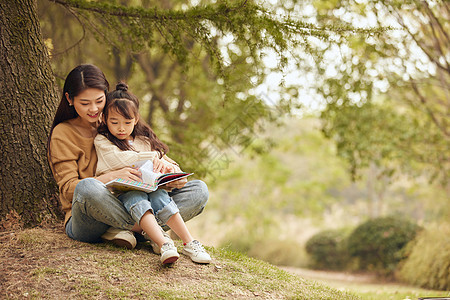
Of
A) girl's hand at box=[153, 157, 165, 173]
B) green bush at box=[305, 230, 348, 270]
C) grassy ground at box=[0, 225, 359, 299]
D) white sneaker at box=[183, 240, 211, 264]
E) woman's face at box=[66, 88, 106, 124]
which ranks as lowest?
green bush at box=[305, 230, 348, 270]

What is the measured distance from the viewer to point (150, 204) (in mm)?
2836

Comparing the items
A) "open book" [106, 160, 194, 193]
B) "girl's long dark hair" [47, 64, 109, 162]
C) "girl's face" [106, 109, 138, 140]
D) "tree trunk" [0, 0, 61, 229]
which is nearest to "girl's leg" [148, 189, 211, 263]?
"open book" [106, 160, 194, 193]

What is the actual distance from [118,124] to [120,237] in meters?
→ 0.80

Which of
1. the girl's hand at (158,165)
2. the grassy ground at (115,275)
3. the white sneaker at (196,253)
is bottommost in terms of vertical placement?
the grassy ground at (115,275)

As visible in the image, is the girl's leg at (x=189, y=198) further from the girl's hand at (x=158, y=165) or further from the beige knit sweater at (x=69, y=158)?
the beige knit sweater at (x=69, y=158)

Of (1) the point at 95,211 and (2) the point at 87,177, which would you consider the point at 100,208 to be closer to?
(1) the point at 95,211

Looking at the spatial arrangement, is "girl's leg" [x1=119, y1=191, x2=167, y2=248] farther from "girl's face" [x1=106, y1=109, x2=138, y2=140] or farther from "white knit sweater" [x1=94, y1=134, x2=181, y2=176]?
"girl's face" [x1=106, y1=109, x2=138, y2=140]

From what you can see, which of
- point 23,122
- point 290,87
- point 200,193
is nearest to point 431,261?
point 290,87

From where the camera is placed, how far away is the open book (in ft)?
9.01

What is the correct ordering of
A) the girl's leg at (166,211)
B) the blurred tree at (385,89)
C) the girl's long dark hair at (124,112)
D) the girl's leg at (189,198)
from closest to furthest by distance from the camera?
the girl's leg at (166,211)
the girl's long dark hair at (124,112)
the girl's leg at (189,198)
the blurred tree at (385,89)

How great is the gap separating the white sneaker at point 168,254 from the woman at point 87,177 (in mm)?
342

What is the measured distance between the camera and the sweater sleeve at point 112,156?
9.67 feet

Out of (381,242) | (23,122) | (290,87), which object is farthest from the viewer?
(381,242)

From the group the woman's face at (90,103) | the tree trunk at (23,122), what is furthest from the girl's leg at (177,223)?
the tree trunk at (23,122)
